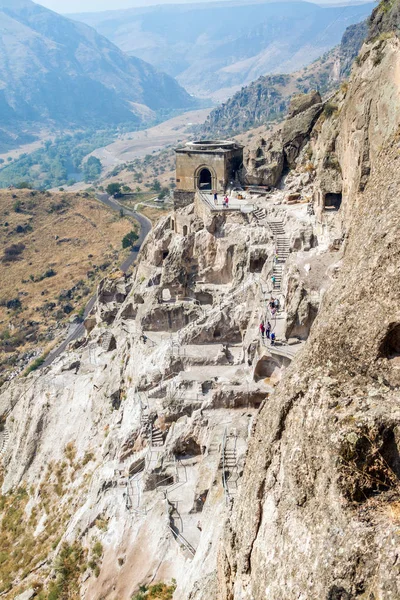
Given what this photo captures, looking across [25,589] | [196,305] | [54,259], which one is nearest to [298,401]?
[25,589]

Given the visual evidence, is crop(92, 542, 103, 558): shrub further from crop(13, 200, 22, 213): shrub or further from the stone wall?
crop(13, 200, 22, 213): shrub

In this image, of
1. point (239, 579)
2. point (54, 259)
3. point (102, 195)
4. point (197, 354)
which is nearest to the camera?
point (239, 579)

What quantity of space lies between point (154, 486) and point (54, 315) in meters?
58.1

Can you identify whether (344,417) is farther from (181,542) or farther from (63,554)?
(63,554)

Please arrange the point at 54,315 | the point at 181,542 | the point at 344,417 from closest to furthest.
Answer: the point at 344,417 < the point at 181,542 < the point at 54,315

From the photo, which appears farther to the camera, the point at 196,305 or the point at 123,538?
the point at 196,305

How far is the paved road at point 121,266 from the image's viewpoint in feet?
206

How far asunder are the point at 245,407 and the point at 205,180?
24030 mm

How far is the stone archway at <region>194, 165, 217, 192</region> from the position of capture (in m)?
39.4

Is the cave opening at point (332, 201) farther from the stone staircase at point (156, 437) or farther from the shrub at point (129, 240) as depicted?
the shrub at point (129, 240)

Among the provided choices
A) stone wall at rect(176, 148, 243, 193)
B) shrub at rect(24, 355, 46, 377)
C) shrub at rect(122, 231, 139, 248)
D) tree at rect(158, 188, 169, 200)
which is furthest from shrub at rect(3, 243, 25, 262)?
stone wall at rect(176, 148, 243, 193)

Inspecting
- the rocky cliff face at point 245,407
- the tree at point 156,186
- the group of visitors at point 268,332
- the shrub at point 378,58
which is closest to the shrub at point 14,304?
the rocky cliff face at point 245,407

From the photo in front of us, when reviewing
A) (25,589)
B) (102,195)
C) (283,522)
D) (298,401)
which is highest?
(102,195)

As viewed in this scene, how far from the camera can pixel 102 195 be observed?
425 feet
